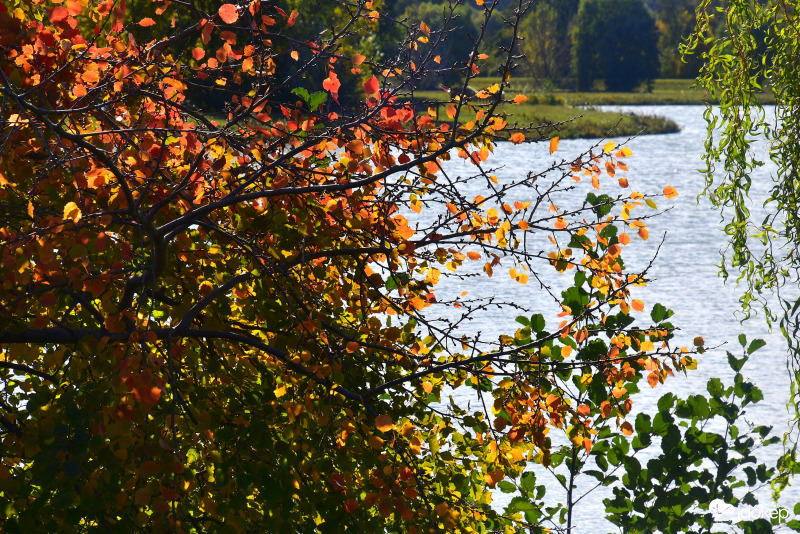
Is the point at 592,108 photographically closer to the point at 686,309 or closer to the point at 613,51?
the point at 686,309

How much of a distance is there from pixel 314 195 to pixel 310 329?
0.63 metres

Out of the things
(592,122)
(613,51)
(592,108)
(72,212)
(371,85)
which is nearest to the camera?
(72,212)

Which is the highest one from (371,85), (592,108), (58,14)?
(592,108)

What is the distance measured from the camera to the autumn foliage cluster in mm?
1887

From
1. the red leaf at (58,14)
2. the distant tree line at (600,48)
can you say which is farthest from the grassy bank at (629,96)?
the red leaf at (58,14)

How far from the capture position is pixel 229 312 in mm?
2348

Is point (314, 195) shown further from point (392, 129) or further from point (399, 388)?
point (399, 388)

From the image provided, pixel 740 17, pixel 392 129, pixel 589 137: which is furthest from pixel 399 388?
pixel 589 137

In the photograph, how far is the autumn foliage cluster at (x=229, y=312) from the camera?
189 centimetres

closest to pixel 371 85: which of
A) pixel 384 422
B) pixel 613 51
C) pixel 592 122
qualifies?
pixel 384 422

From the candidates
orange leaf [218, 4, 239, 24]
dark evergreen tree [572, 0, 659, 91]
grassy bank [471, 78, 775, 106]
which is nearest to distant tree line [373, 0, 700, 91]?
dark evergreen tree [572, 0, 659, 91]

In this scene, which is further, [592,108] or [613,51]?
[613,51]

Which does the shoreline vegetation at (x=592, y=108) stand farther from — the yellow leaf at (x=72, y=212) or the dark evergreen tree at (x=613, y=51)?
the yellow leaf at (x=72, y=212)

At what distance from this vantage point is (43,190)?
237cm
